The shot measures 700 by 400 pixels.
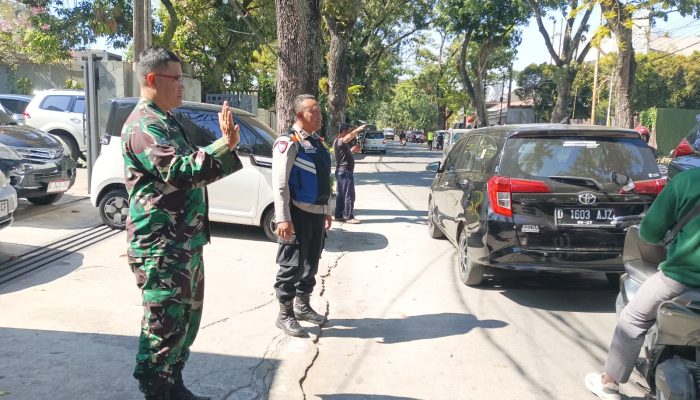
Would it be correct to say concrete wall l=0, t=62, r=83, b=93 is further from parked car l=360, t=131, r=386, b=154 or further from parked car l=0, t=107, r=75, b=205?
parked car l=0, t=107, r=75, b=205

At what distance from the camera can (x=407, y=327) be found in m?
4.70

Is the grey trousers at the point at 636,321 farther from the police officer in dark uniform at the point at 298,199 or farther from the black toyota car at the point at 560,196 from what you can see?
the police officer in dark uniform at the point at 298,199

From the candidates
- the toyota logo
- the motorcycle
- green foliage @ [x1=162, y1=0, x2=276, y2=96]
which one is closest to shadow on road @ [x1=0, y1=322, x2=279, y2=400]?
the motorcycle

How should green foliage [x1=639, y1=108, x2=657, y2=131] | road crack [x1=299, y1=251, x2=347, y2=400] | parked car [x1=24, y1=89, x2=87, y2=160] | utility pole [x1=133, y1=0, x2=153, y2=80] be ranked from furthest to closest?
green foliage [x1=639, y1=108, x2=657, y2=131] → parked car [x1=24, y1=89, x2=87, y2=160] → utility pole [x1=133, y1=0, x2=153, y2=80] → road crack [x1=299, y1=251, x2=347, y2=400]

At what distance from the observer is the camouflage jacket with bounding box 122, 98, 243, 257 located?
7.92ft

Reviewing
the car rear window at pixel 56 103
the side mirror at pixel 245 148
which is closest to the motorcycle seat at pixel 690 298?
the side mirror at pixel 245 148

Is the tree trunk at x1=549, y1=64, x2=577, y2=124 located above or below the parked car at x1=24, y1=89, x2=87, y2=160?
above

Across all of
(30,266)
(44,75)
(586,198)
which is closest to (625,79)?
(586,198)

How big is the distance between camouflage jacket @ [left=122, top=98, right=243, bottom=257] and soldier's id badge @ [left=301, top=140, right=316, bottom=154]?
5.21 ft

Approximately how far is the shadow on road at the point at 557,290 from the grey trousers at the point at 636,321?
1.98 meters

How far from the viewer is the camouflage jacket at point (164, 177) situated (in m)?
2.41

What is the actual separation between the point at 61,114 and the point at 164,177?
13.2 meters

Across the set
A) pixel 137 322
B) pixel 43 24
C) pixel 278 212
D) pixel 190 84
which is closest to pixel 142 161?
pixel 278 212

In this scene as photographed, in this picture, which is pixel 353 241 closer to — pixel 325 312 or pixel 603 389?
pixel 325 312
